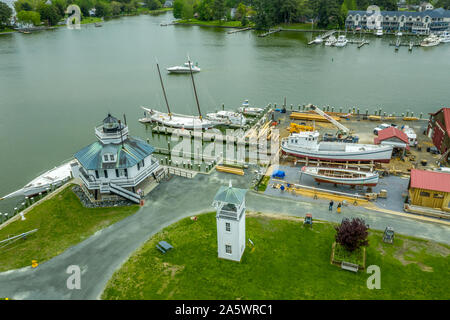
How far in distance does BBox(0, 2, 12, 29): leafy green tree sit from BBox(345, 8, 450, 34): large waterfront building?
166161 millimetres

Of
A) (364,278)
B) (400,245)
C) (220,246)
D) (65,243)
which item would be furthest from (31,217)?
(400,245)

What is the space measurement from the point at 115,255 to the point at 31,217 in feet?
39.0

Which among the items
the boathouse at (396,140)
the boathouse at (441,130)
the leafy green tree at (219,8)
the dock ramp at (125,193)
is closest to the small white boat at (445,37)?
the leafy green tree at (219,8)

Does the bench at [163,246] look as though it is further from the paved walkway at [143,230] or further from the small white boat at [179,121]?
the small white boat at [179,121]

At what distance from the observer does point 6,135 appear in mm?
62438

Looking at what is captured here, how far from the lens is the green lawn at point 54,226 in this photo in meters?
30.0

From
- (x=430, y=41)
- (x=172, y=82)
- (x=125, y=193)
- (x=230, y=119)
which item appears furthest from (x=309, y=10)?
(x=125, y=193)

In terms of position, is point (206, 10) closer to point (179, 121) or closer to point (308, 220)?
point (179, 121)

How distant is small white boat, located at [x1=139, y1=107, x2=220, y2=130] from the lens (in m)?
59.9

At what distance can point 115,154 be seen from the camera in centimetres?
3741

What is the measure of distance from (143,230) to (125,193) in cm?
614

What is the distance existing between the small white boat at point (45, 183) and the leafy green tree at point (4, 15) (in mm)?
171010

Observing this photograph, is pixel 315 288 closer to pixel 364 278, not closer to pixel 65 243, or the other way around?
pixel 364 278

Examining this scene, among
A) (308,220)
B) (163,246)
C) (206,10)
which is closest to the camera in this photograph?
(163,246)
